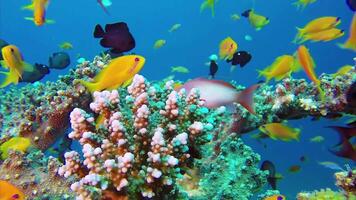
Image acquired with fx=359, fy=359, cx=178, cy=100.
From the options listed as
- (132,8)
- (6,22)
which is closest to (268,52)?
(132,8)

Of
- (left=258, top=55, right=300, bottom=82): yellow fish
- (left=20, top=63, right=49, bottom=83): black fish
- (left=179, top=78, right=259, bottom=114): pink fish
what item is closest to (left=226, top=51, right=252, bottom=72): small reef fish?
(left=258, top=55, right=300, bottom=82): yellow fish

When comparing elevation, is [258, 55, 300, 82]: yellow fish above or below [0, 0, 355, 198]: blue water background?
below

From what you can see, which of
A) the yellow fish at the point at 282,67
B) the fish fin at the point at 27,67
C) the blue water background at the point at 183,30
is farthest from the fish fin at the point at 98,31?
the blue water background at the point at 183,30

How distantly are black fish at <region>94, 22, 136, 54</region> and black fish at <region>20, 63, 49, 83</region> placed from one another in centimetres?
224

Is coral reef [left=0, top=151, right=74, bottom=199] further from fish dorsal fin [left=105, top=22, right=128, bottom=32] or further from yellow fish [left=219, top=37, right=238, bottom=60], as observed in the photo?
yellow fish [left=219, top=37, right=238, bottom=60]

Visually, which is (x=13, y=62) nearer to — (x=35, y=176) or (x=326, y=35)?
(x=35, y=176)

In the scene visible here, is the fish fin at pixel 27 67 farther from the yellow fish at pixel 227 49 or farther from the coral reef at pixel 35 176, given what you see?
the yellow fish at pixel 227 49

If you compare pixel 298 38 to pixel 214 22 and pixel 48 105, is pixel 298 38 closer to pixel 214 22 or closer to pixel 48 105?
pixel 48 105

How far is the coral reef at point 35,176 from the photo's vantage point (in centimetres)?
316

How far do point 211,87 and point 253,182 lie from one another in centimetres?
104

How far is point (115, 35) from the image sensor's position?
437cm

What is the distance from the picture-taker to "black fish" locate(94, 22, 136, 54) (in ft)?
14.2

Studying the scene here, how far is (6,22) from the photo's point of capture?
305 ft

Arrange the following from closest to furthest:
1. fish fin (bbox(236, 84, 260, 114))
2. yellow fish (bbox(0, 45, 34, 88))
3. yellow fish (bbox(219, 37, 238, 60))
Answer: fish fin (bbox(236, 84, 260, 114))
yellow fish (bbox(0, 45, 34, 88))
yellow fish (bbox(219, 37, 238, 60))
